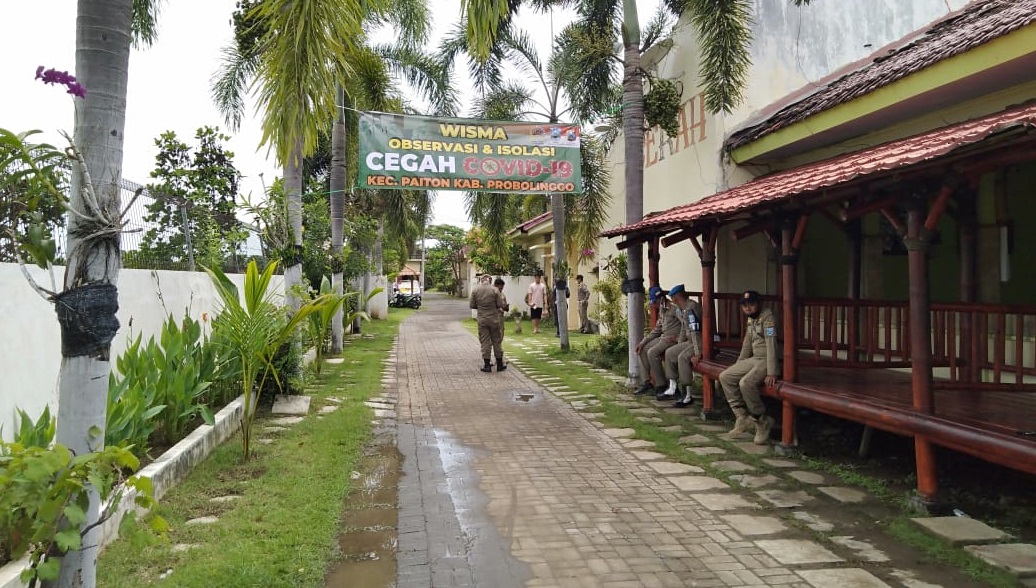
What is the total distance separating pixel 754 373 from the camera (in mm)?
6777

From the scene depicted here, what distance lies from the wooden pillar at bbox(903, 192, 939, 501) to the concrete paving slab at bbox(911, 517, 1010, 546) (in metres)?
0.33

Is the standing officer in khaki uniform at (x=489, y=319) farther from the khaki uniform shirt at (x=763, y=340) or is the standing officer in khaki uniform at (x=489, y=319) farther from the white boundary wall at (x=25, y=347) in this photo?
the white boundary wall at (x=25, y=347)

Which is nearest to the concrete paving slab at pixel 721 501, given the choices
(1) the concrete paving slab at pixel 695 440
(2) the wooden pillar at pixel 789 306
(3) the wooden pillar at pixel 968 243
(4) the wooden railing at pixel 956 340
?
(2) the wooden pillar at pixel 789 306

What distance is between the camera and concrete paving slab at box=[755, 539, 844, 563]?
4008 millimetres

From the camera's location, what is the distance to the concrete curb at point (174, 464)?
3.14 m

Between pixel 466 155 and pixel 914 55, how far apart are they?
5792 millimetres

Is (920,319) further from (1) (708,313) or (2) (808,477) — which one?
(1) (708,313)

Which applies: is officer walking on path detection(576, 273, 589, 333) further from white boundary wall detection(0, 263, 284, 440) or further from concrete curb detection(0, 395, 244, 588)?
white boundary wall detection(0, 263, 284, 440)

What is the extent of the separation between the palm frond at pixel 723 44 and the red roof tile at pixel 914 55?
73cm

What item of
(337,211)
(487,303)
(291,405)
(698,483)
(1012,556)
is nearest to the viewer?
(1012,556)

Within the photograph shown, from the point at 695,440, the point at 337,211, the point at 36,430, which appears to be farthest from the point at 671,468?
the point at 337,211

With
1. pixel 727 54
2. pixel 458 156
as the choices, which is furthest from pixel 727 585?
pixel 458 156

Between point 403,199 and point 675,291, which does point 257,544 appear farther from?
point 403,199

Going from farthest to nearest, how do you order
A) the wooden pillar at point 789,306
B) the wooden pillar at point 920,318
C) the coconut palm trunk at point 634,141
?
the coconut palm trunk at point 634,141 → the wooden pillar at point 789,306 → the wooden pillar at point 920,318
